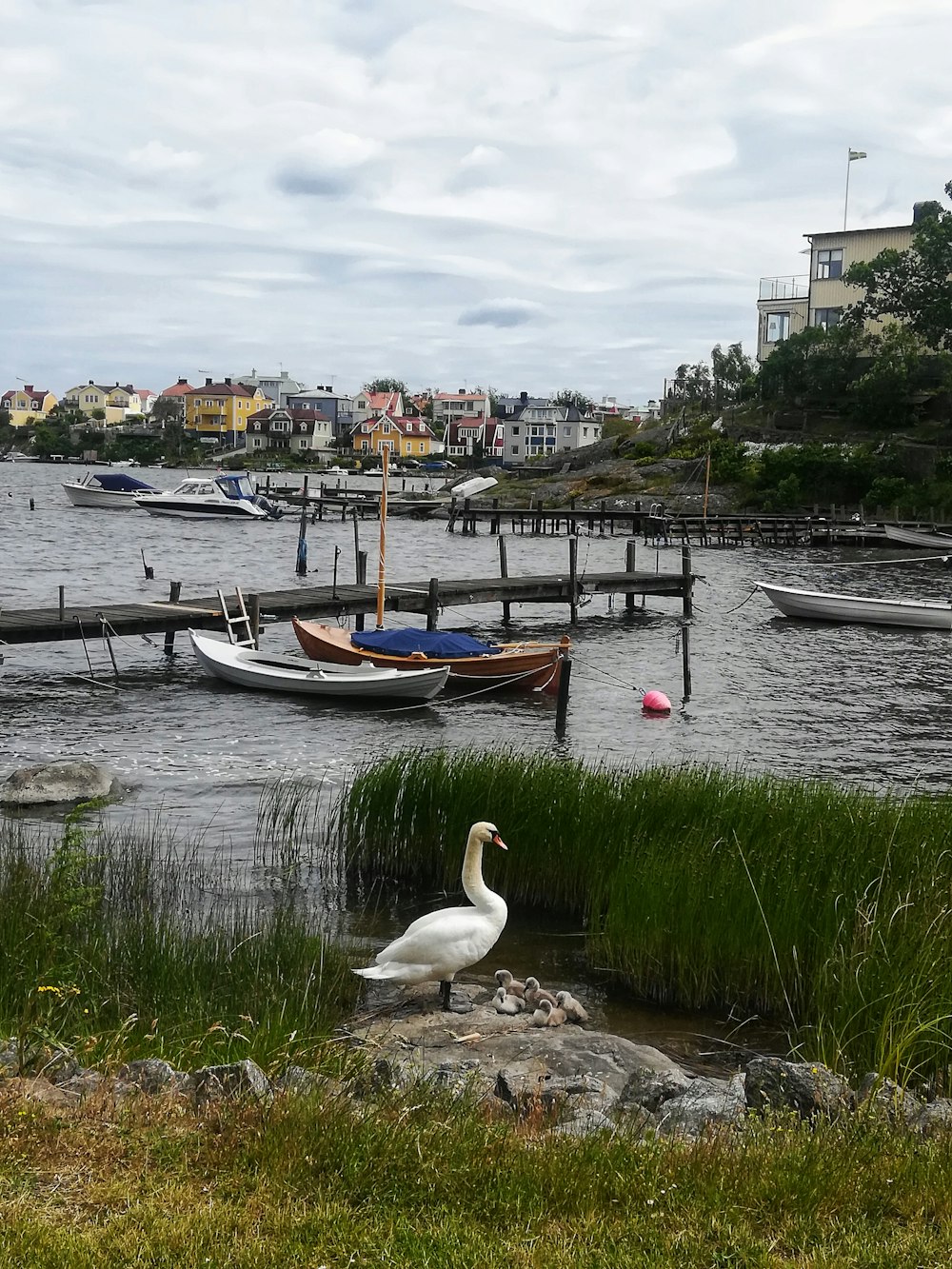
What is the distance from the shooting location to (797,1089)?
7.86 m

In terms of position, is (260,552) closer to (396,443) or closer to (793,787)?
(793,787)

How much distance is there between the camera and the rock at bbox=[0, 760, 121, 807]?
19.0 meters

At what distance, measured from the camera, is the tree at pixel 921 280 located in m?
87.4

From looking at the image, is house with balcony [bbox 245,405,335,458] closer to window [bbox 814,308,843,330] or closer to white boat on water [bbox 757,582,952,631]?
window [bbox 814,308,843,330]

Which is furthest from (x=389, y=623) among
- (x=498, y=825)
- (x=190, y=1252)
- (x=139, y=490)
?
(x=139, y=490)

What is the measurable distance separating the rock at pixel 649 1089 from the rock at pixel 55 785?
39.6ft

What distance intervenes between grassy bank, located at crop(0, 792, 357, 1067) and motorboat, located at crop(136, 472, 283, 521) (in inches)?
3450

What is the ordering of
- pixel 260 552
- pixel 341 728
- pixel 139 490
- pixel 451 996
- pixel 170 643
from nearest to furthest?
pixel 451 996, pixel 341 728, pixel 170 643, pixel 260 552, pixel 139 490

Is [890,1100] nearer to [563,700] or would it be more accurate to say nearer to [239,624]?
[563,700]

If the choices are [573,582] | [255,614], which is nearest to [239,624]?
[255,614]

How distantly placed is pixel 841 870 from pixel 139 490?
4011 inches

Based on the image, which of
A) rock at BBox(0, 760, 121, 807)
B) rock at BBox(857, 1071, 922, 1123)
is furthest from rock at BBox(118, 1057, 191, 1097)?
rock at BBox(0, 760, 121, 807)

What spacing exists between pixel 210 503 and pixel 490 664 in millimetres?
72563

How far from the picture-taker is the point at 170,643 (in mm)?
34219
